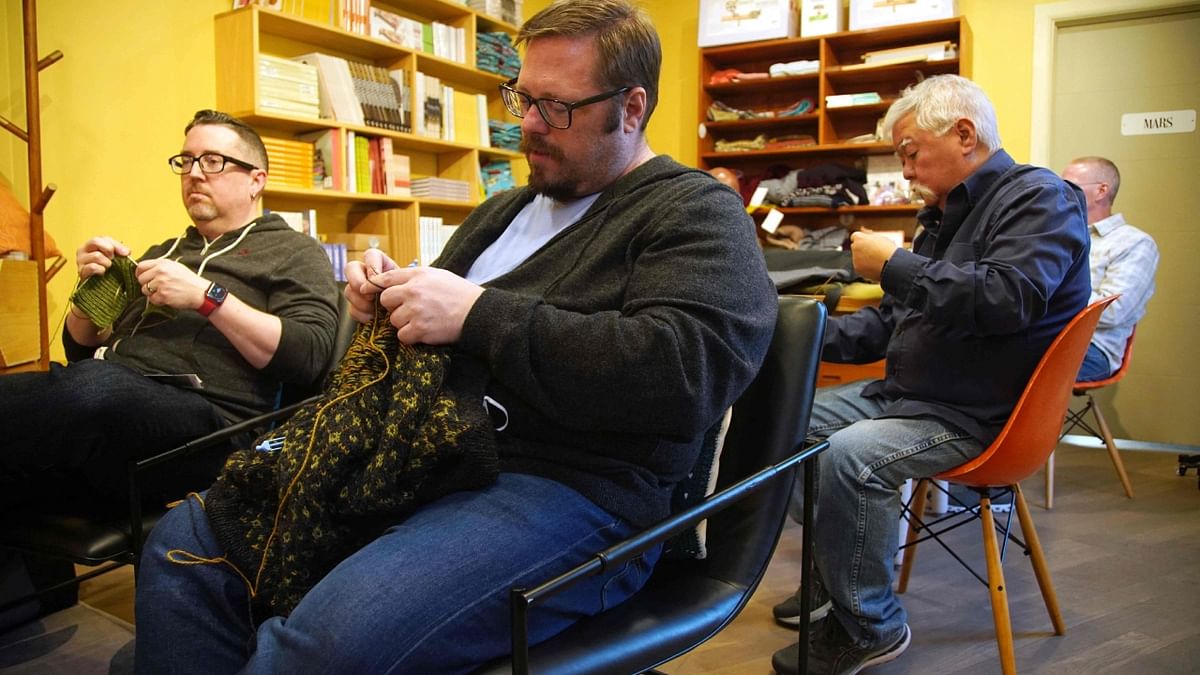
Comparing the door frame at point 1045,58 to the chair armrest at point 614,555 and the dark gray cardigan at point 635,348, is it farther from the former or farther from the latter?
the chair armrest at point 614,555

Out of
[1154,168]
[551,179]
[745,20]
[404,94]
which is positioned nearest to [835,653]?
[551,179]

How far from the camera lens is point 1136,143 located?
4539 millimetres

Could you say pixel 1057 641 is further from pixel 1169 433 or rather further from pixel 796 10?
pixel 796 10

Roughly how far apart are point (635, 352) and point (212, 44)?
3379 millimetres

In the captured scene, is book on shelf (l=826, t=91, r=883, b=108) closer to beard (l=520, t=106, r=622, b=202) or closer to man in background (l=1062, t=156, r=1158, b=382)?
man in background (l=1062, t=156, r=1158, b=382)

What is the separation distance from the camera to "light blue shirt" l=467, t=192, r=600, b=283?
1.37m

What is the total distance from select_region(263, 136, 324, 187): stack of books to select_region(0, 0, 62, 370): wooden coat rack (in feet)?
3.12

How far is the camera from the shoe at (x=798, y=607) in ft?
6.93

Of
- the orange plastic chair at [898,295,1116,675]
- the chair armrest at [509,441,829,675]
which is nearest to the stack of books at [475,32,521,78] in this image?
the orange plastic chair at [898,295,1116,675]

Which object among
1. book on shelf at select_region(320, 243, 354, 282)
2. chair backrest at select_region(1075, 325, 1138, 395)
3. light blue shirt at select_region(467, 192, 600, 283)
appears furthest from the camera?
book on shelf at select_region(320, 243, 354, 282)

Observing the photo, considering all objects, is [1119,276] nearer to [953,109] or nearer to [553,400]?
[953,109]

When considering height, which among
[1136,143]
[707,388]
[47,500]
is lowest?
[47,500]

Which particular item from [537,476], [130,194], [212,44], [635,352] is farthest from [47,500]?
[212,44]

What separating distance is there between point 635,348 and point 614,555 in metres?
0.28
